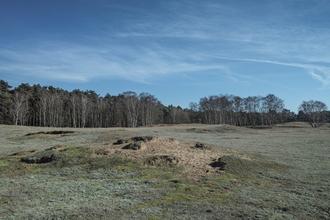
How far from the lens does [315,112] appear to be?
67.5 meters

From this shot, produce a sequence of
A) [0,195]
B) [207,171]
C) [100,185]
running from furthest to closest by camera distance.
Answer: [207,171] < [100,185] < [0,195]

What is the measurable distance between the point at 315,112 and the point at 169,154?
75216mm

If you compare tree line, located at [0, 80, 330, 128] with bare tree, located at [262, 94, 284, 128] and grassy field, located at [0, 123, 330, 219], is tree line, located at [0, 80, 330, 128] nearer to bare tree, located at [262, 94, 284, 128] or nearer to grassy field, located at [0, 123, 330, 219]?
bare tree, located at [262, 94, 284, 128]

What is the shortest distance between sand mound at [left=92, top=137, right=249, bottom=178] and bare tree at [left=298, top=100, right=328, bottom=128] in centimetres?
7051

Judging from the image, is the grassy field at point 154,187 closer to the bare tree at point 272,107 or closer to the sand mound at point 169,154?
the sand mound at point 169,154

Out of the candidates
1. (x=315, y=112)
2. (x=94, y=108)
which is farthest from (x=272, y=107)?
(x=94, y=108)

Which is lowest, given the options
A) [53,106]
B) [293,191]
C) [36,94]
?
[293,191]

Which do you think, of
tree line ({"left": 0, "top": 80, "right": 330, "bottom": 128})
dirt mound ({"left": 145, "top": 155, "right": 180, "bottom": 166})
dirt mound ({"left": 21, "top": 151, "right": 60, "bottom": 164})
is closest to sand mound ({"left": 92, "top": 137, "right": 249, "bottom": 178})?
dirt mound ({"left": 145, "top": 155, "right": 180, "bottom": 166})

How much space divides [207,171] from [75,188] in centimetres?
513

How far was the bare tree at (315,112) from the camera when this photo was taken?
6631 cm

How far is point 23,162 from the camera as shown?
10492 mm

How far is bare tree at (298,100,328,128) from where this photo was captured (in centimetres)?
6631

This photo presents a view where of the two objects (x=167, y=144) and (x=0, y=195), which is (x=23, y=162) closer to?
(x=0, y=195)

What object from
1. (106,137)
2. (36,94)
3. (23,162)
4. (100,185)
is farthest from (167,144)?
(36,94)
